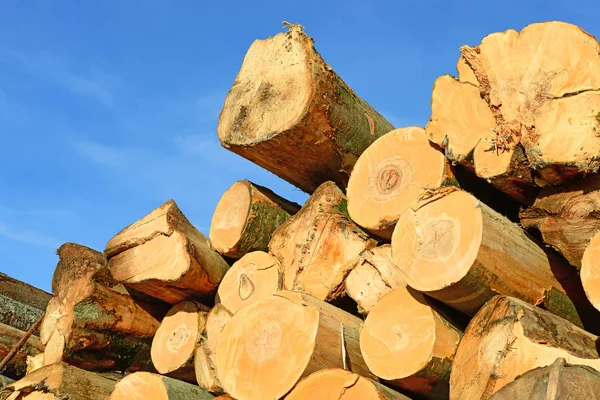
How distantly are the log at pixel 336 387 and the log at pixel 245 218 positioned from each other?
1390 millimetres

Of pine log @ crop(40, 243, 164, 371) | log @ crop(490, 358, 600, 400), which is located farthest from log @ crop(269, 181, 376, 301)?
log @ crop(490, 358, 600, 400)

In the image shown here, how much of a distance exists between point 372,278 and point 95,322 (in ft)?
6.30

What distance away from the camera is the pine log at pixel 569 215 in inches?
122

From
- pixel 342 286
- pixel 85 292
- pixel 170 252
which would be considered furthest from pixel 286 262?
pixel 85 292

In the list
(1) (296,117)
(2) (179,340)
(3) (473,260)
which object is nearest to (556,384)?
(3) (473,260)

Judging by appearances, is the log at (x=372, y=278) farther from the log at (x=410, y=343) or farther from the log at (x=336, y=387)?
the log at (x=336, y=387)

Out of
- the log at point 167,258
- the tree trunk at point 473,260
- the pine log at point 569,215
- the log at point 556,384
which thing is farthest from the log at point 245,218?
the log at point 556,384

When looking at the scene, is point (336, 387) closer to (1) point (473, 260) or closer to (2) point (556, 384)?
(1) point (473, 260)

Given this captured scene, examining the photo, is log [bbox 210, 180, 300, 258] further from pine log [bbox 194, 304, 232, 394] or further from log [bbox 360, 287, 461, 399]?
log [bbox 360, 287, 461, 399]

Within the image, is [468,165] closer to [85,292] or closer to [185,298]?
[185,298]

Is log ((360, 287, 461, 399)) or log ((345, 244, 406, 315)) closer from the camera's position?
log ((360, 287, 461, 399))

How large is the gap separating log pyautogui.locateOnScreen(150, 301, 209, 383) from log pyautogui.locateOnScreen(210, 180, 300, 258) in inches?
15.8

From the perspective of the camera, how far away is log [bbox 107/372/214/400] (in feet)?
12.2

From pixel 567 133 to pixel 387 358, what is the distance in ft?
3.87
